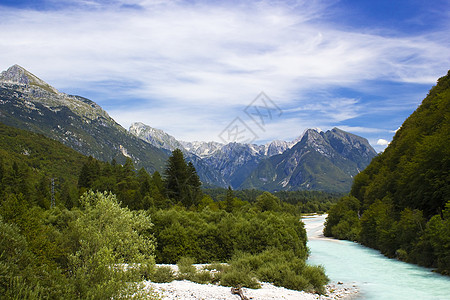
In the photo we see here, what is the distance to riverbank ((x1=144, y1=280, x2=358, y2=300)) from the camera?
60.9 ft

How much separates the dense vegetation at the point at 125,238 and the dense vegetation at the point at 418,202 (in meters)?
13.1

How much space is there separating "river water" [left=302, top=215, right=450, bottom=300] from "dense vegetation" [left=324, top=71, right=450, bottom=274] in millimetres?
2239

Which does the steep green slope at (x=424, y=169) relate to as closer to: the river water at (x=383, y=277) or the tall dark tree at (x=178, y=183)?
the river water at (x=383, y=277)

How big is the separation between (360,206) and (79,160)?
118951 millimetres

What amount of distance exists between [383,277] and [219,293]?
20604 mm

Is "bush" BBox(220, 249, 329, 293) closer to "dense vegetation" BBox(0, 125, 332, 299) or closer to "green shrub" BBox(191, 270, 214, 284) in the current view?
"dense vegetation" BBox(0, 125, 332, 299)

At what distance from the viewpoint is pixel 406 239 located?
4209cm

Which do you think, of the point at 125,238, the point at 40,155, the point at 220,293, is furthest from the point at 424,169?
the point at 40,155

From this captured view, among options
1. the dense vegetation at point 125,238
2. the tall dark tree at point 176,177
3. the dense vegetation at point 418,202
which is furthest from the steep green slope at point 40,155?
the dense vegetation at point 418,202

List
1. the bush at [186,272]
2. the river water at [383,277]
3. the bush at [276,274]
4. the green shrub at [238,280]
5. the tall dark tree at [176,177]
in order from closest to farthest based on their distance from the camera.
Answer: the green shrub at [238,280]
the bush at [276,274]
the bush at [186,272]
the river water at [383,277]
the tall dark tree at [176,177]

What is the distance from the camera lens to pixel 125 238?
18.7 metres

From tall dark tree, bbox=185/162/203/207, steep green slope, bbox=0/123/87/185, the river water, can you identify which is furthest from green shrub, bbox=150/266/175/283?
steep green slope, bbox=0/123/87/185

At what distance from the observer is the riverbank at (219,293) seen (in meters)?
18.6

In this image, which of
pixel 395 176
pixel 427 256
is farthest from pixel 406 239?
pixel 395 176
